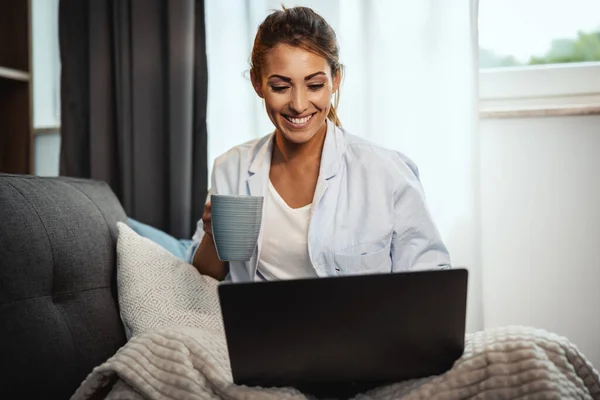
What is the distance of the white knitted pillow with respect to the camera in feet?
4.31

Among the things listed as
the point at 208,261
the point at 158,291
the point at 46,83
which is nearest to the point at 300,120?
the point at 208,261

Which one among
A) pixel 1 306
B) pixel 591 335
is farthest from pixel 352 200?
pixel 591 335

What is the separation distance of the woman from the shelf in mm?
1203

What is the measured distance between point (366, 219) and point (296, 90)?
35 cm

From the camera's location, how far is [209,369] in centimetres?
96

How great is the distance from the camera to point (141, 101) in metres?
2.24

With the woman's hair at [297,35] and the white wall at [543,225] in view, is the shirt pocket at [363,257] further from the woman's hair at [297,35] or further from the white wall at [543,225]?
the white wall at [543,225]

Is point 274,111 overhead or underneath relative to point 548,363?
overhead

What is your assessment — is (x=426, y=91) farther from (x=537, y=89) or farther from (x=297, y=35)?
(x=297, y=35)

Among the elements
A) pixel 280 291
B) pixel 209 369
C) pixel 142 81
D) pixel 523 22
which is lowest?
pixel 209 369

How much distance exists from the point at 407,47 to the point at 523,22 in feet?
1.40

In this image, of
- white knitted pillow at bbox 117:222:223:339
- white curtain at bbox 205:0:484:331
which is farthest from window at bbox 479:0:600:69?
white knitted pillow at bbox 117:222:223:339

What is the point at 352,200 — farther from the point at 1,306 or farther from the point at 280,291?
the point at 1,306

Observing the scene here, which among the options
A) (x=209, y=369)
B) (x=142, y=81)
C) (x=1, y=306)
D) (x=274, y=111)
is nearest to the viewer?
(x=209, y=369)
